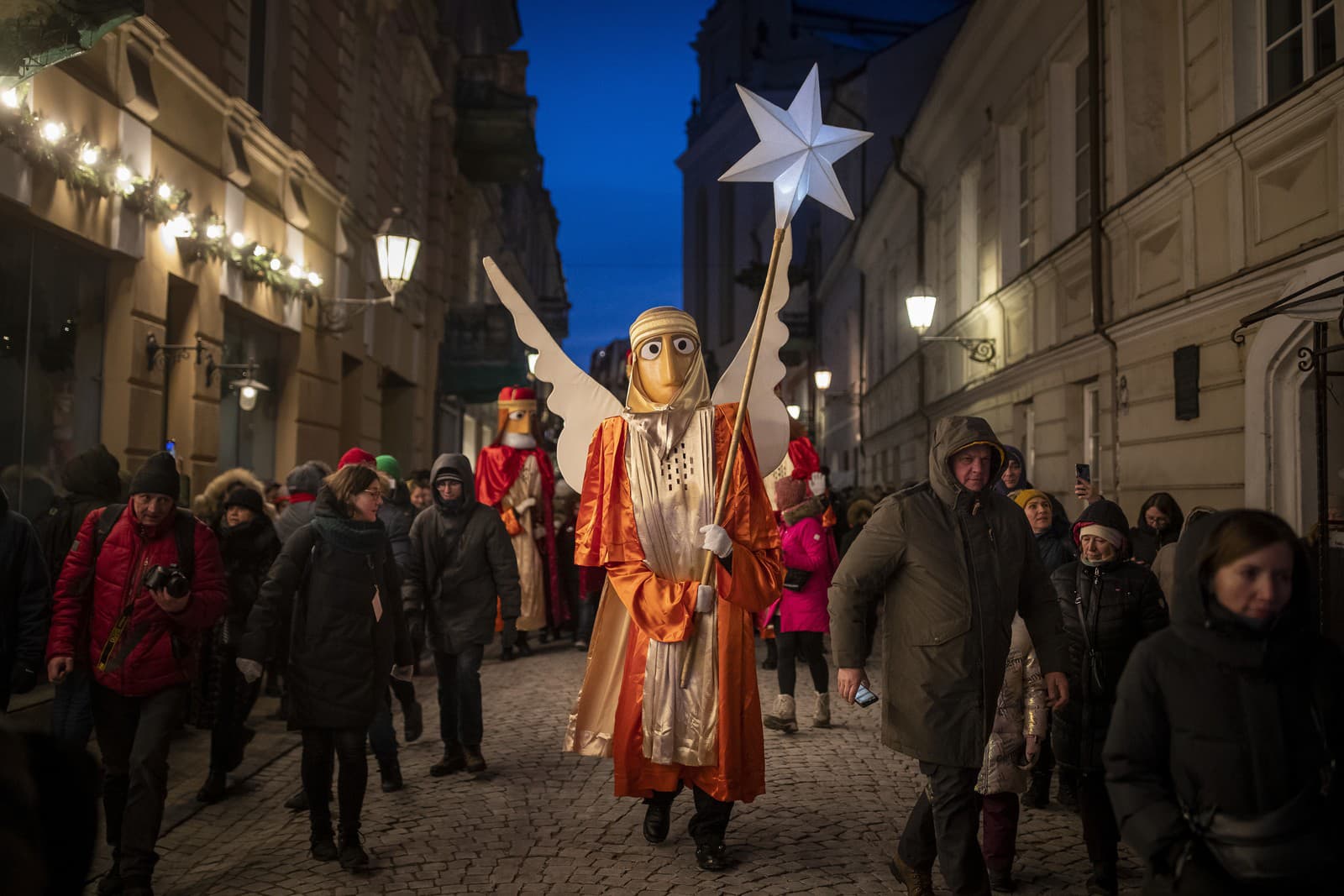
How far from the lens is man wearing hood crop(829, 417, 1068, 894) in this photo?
394cm

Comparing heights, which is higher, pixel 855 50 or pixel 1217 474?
pixel 855 50

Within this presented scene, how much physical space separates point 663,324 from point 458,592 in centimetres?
234

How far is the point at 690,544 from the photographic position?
16.9ft

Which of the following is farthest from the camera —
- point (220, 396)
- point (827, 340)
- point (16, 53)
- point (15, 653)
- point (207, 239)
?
point (827, 340)

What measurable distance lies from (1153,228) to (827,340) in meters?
28.4

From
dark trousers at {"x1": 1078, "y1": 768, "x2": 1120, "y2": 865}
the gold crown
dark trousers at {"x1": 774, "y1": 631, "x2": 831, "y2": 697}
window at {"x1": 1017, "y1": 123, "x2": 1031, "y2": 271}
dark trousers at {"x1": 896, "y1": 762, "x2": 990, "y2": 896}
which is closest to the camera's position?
dark trousers at {"x1": 896, "y1": 762, "x2": 990, "y2": 896}

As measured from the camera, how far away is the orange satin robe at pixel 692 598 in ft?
15.9

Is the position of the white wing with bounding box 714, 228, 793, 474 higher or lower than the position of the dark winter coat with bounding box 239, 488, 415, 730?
higher

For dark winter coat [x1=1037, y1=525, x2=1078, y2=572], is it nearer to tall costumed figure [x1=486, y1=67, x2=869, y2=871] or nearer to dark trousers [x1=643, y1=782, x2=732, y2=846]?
tall costumed figure [x1=486, y1=67, x2=869, y2=871]

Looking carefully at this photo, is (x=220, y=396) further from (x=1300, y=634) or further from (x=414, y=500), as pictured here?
(x=1300, y=634)

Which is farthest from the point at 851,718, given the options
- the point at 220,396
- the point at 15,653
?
the point at 220,396

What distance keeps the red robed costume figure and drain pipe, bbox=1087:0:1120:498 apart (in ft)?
17.7

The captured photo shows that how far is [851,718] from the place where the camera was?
25.9 ft

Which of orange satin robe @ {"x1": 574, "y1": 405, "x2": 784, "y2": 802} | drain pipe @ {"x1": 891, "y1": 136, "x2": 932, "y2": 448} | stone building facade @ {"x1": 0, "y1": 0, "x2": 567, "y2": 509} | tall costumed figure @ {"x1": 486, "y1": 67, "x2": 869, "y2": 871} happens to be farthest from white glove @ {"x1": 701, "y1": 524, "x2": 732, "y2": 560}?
drain pipe @ {"x1": 891, "y1": 136, "x2": 932, "y2": 448}
